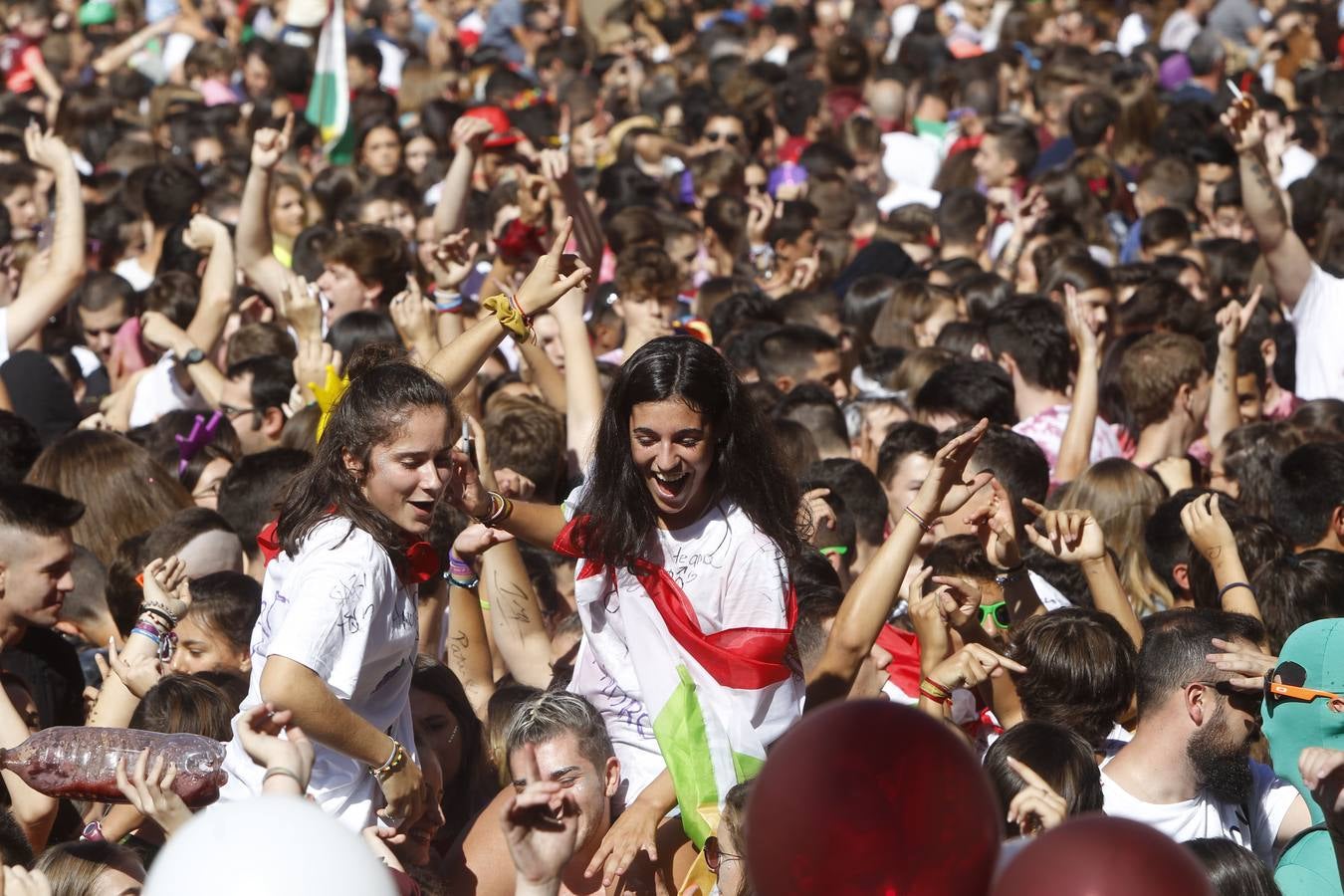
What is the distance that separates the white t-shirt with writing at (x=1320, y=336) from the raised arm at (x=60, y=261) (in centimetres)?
499

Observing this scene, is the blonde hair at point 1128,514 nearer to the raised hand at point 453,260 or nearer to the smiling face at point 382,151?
the raised hand at point 453,260

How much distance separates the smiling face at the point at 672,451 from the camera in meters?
3.79

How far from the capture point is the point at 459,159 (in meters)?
7.68

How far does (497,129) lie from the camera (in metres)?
8.45

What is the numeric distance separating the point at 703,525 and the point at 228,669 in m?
1.66

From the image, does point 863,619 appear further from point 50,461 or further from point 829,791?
point 50,461

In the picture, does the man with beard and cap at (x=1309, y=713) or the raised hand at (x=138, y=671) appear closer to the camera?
the man with beard and cap at (x=1309, y=713)

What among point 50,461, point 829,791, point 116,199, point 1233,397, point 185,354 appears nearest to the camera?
point 829,791

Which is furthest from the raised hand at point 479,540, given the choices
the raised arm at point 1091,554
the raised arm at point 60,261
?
the raised arm at point 60,261

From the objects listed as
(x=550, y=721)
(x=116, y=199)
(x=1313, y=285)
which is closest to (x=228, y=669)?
(x=550, y=721)

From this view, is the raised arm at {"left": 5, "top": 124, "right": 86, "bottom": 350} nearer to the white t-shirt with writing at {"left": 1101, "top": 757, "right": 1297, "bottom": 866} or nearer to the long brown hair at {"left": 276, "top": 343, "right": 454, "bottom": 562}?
the long brown hair at {"left": 276, "top": 343, "right": 454, "bottom": 562}

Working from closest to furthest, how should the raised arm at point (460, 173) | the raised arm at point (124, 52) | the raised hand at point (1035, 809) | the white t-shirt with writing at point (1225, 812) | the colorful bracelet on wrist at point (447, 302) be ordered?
1. the raised hand at point (1035, 809)
2. the white t-shirt with writing at point (1225, 812)
3. the colorful bracelet on wrist at point (447, 302)
4. the raised arm at point (460, 173)
5. the raised arm at point (124, 52)

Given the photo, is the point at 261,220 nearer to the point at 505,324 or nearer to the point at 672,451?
the point at 505,324

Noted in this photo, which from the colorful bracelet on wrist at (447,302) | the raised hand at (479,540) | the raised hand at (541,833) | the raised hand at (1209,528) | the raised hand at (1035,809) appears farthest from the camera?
the colorful bracelet on wrist at (447,302)
